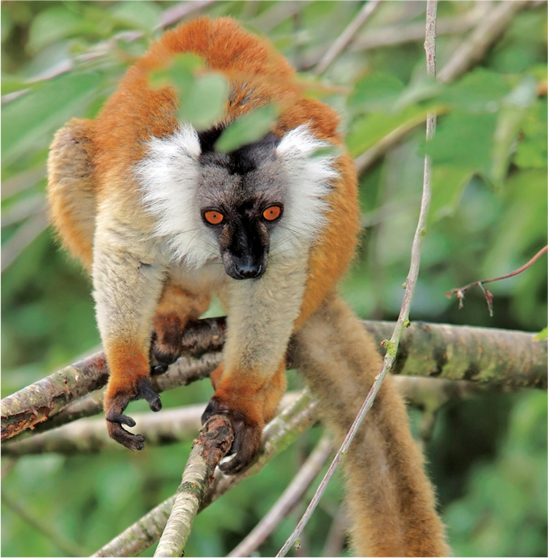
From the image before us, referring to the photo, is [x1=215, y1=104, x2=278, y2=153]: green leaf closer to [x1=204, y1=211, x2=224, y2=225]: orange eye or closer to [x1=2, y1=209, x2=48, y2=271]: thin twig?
[x1=204, y1=211, x2=224, y2=225]: orange eye

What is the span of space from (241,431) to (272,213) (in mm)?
1099

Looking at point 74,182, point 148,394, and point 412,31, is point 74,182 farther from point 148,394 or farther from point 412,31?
point 412,31

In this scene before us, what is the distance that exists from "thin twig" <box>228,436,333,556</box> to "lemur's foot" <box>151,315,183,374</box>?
1170mm

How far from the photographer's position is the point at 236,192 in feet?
10.9

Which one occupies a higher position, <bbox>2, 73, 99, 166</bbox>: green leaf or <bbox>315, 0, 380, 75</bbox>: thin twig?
<bbox>2, 73, 99, 166</bbox>: green leaf

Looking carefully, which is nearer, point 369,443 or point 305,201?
point 305,201

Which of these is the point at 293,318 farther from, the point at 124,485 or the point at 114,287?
the point at 124,485

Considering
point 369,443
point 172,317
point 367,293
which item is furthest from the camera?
point 367,293

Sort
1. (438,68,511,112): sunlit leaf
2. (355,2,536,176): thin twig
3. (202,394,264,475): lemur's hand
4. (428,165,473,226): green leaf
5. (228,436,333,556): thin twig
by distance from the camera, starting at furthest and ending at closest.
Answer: (355,2,536,176): thin twig, (228,436,333,556): thin twig, (202,394,264,475): lemur's hand, (428,165,473,226): green leaf, (438,68,511,112): sunlit leaf

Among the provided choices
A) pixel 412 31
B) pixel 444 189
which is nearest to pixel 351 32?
pixel 412 31

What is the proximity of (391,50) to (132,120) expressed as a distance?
15.4ft

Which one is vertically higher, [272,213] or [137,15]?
[137,15]

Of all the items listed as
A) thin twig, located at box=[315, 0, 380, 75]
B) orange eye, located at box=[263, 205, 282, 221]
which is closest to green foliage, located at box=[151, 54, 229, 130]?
orange eye, located at box=[263, 205, 282, 221]

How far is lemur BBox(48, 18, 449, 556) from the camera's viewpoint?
132 inches
